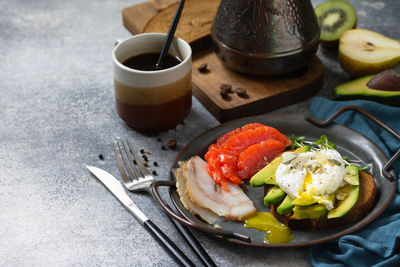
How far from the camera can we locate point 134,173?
5.22ft

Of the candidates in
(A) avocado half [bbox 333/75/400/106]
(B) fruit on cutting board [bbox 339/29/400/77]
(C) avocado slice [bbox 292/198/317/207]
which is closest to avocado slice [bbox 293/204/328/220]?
(C) avocado slice [bbox 292/198/317/207]

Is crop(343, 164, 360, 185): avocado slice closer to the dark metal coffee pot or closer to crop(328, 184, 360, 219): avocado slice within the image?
crop(328, 184, 360, 219): avocado slice

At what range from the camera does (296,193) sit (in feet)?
4.29

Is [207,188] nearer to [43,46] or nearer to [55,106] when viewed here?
[55,106]

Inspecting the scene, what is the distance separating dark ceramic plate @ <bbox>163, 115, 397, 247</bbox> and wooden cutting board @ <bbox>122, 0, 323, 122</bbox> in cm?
15

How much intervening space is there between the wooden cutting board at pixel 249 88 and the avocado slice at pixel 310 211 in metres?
0.60

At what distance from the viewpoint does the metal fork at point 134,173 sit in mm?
1389

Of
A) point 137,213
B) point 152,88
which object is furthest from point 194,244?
point 152,88

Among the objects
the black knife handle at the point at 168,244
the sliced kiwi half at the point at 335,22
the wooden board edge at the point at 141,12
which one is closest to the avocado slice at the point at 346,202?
the black knife handle at the point at 168,244

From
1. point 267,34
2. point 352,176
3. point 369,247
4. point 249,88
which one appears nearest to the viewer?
point 369,247

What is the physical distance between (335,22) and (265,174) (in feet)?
3.23

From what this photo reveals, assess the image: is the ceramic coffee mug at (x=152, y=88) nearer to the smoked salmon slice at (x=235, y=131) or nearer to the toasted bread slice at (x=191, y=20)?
the smoked salmon slice at (x=235, y=131)

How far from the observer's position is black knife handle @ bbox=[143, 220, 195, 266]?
1273 millimetres

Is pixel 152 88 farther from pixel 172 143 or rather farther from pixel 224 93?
pixel 224 93
